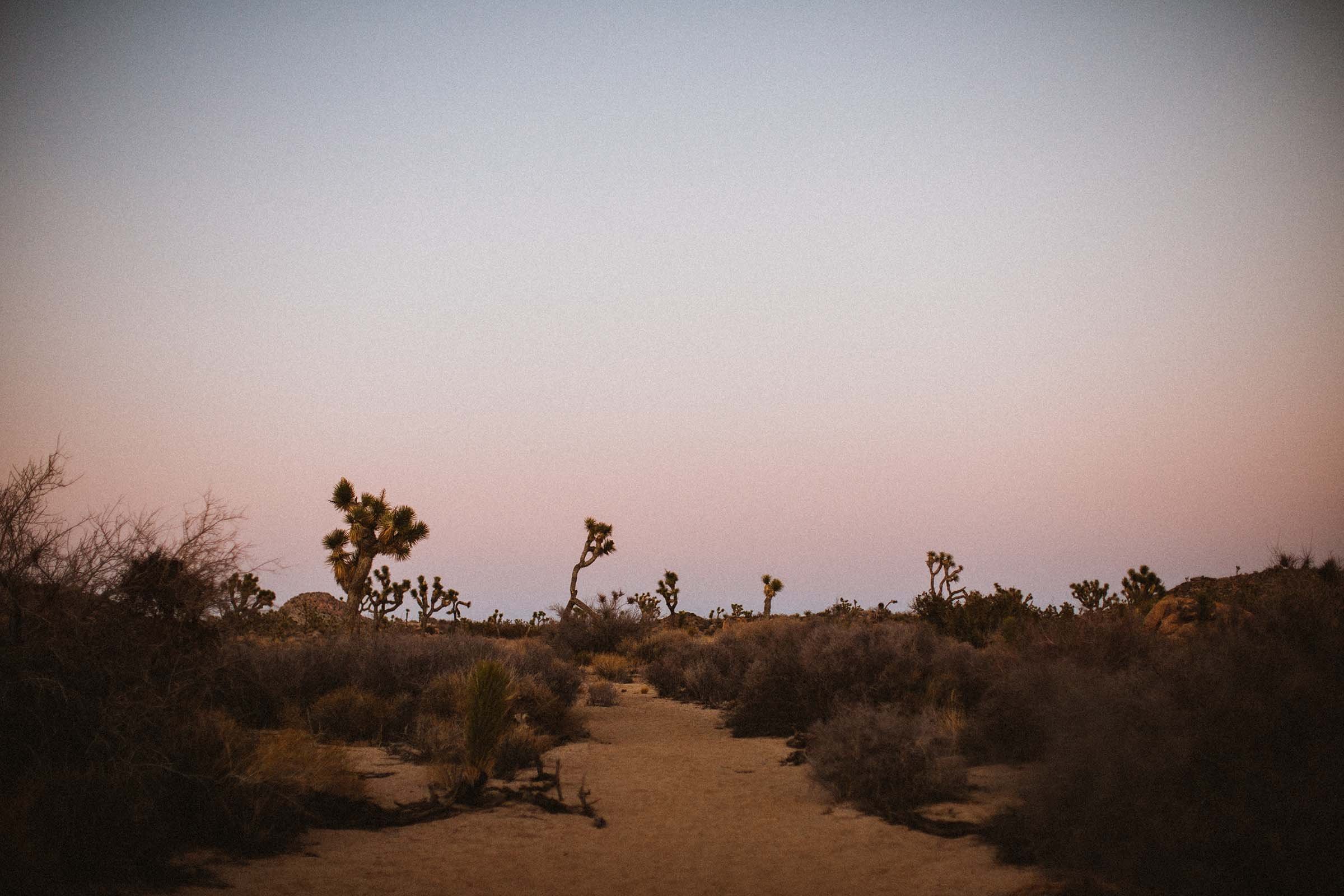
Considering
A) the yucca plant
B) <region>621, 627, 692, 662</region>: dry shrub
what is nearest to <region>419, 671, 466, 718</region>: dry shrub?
the yucca plant

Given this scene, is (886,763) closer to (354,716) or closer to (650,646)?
(354,716)

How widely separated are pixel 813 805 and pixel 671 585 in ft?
105

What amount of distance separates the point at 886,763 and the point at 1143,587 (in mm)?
20845

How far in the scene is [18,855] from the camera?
5.57m

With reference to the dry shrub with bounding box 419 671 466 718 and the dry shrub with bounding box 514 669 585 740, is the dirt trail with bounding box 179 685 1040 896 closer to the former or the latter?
the dry shrub with bounding box 419 671 466 718

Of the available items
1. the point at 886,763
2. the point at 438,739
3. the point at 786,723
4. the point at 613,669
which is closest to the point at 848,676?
the point at 786,723

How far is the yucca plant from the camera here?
401 inches

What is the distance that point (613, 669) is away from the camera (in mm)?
22641

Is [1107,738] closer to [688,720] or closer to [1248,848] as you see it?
[1248,848]

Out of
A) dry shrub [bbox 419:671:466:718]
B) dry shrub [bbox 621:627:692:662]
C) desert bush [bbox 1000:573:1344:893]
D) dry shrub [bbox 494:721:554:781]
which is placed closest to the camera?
desert bush [bbox 1000:573:1344:893]

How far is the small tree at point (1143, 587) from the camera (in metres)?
23.3

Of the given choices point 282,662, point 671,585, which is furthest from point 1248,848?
point 671,585

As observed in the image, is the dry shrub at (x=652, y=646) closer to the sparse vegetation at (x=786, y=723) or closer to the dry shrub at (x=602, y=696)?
the dry shrub at (x=602, y=696)

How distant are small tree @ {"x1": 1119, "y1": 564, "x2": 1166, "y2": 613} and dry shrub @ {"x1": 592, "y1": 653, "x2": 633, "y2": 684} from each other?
15.0 metres
